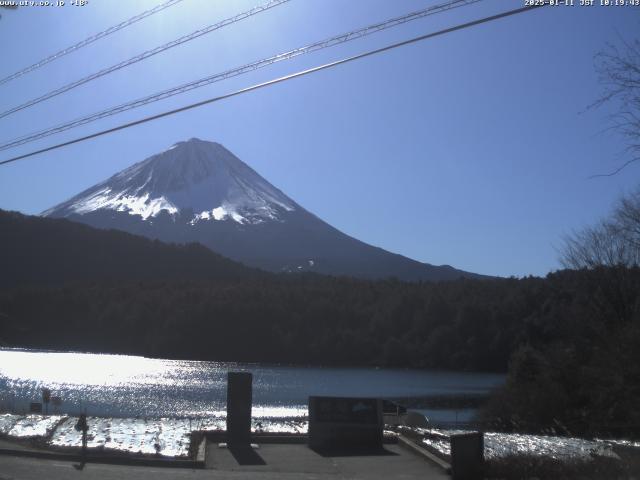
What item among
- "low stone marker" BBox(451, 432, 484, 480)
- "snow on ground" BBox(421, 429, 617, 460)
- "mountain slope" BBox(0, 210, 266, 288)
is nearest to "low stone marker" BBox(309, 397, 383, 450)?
"snow on ground" BBox(421, 429, 617, 460)

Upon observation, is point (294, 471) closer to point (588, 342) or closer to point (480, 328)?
point (588, 342)

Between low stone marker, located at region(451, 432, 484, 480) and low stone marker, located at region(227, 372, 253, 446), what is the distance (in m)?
5.50

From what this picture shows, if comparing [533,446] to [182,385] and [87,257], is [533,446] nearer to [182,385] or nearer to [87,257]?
[182,385]

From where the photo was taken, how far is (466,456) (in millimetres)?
14258

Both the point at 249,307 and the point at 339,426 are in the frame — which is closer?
the point at 339,426

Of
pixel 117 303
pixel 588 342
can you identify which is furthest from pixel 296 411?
pixel 117 303

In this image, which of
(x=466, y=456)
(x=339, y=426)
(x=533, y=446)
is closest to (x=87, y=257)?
(x=339, y=426)

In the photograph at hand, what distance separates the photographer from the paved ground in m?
14.1

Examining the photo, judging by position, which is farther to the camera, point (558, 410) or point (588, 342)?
point (588, 342)

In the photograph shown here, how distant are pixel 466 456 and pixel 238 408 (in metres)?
5.80

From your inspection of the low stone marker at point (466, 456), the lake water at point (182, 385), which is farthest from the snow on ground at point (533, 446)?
the lake water at point (182, 385)

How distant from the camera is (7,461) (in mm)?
15148

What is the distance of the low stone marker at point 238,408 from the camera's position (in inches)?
716

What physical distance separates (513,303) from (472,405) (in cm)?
2456
